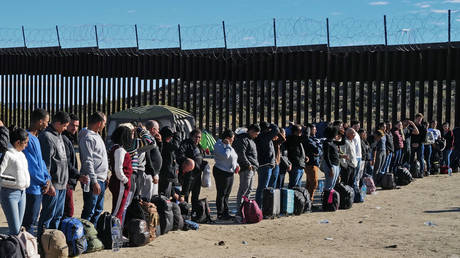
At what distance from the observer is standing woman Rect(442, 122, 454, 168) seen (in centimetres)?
1867

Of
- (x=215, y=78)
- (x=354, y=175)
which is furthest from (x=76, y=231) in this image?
(x=215, y=78)

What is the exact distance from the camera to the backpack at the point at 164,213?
9.40 meters

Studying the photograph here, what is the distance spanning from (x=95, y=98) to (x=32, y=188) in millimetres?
19448

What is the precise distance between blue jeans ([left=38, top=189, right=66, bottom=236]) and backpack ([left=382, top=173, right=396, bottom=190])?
30.8 feet

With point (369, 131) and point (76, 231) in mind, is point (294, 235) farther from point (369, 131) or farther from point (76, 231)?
point (369, 131)

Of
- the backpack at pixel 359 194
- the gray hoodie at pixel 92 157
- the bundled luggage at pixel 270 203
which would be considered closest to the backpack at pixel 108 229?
the gray hoodie at pixel 92 157

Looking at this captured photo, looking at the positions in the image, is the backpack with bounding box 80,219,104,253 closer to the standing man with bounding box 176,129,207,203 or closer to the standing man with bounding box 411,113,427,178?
the standing man with bounding box 176,129,207,203

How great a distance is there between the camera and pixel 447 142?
736 inches

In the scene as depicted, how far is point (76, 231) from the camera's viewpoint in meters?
7.84

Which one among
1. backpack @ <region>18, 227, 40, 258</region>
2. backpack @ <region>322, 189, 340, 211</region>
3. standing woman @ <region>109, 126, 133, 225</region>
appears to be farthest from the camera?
backpack @ <region>322, 189, 340, 211</region>

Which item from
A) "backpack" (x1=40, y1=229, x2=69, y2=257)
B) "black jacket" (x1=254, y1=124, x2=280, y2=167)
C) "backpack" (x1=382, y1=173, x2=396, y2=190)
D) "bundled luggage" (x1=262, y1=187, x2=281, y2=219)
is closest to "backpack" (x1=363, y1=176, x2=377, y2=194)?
"backpack" (x1=382, y1=173, x2=396, y2=190)

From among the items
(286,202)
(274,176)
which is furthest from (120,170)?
(274,176)

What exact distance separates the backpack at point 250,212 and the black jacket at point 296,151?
1838mm

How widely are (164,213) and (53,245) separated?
89.0 inches
